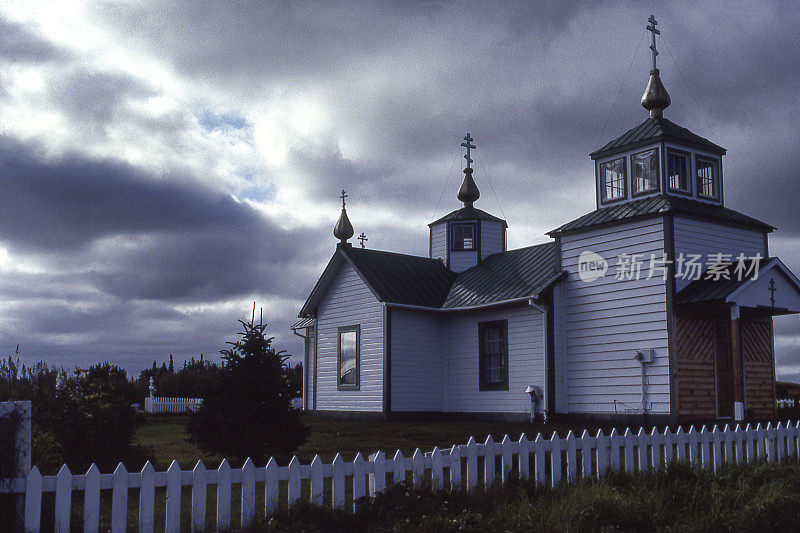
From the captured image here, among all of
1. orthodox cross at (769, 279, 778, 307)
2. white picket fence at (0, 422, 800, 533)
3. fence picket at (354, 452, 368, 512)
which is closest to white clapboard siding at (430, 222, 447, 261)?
orthodox cross at (769, 279, 778, 307)

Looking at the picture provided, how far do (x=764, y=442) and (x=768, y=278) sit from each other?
7143mm

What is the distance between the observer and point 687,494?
8.52 metres

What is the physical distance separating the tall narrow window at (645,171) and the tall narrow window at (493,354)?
5068 millimetres

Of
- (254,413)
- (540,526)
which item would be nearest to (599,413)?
(254,413)

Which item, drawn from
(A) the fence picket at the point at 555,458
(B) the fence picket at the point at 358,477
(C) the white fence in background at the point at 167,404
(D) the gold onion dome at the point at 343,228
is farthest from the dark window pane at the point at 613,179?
(C) the white fence in background at the point at 167,404

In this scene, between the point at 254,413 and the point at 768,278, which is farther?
the point at 768,278

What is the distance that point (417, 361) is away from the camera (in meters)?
23.3

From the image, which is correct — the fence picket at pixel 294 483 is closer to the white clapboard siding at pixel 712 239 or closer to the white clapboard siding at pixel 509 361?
the white clapboard siding at pixel 712 239

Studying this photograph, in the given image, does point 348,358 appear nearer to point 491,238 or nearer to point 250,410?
point 491,238

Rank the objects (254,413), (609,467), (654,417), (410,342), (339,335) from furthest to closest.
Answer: (339,335) < (410,342) < (654,417) < (254,413) < (609,467)

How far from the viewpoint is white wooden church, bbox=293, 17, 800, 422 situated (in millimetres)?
18078

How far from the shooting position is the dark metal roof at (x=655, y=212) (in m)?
18.3

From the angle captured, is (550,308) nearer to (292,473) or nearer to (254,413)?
(254,413)

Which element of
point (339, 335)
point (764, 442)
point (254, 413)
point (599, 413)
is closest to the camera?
point (254, 413)
